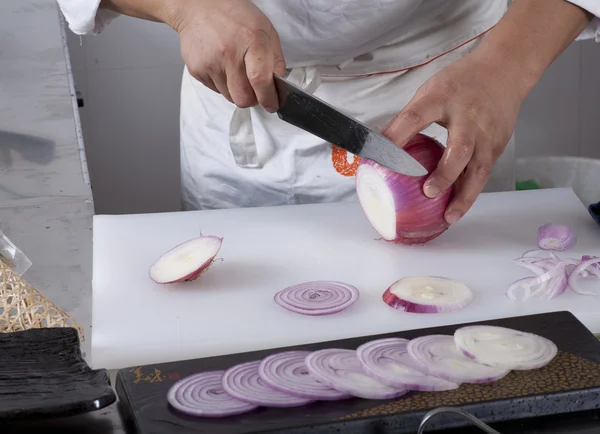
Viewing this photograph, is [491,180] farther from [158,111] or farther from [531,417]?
[158,111]

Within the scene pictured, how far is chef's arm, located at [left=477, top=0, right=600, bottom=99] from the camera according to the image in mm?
1243

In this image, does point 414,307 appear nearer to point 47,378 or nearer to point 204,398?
point 204,398

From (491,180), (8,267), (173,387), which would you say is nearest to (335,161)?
(491,180)

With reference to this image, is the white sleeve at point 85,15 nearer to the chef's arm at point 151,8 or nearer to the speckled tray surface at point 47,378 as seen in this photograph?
the chef's arm at point 151,8

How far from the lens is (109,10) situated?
152 cm

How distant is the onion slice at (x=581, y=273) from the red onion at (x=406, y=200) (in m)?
0.20

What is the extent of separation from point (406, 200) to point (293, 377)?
1.47 feet

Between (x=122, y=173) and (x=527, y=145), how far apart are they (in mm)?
1514

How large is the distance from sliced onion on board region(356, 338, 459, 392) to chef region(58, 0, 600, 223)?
35 centimetres

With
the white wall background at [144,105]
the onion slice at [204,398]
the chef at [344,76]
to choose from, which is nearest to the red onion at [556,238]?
the chef at [344,76]

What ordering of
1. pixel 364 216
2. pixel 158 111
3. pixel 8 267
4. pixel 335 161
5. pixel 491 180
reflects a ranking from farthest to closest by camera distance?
pixel 158 111, pixel 491 180, pixel 335 161, pixel 364 216, pixel 8 267

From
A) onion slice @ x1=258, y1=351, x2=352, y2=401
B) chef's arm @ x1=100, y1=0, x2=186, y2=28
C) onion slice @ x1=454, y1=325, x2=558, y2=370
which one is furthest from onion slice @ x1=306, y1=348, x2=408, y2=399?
chef's arm @ x1=100, y1=0, x2=186, y2=28

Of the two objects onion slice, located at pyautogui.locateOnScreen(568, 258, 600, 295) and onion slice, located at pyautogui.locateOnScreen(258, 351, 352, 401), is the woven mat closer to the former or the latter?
onion slice, located at pyautogui.locateOnScreen(258, 351, 352, 401)

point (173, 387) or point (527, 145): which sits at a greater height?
point (527, 145)
